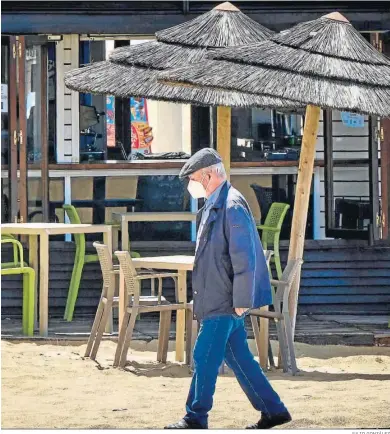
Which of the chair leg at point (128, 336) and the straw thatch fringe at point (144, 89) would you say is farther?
the straw thatch fringe at point (144, 89)

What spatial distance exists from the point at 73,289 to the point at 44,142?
169 centimetres

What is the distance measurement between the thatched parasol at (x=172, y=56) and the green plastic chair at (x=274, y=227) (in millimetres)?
2491

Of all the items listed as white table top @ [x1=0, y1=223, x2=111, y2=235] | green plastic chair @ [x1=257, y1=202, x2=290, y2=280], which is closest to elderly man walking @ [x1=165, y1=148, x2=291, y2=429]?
white table top @ [x1=0, y1=223, x2=111, y2=235]

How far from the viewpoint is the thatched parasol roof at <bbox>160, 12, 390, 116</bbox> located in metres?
8.65

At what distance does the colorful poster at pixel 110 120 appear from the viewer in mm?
13758

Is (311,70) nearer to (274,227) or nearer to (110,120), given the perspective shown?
(274,227)

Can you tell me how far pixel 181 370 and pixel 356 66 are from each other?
2552 mm

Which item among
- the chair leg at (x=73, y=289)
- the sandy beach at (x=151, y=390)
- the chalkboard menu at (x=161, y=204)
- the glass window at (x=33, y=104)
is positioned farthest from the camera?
the chalkboard menu at (x=161, y=204)

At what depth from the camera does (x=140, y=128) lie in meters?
14.2

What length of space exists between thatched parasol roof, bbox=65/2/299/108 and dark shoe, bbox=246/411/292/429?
3.75m

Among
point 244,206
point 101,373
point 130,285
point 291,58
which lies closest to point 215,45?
point 291,58

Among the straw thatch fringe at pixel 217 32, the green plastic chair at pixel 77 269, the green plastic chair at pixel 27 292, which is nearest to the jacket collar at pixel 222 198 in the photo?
the straw thatch fringe at pixel 217 32

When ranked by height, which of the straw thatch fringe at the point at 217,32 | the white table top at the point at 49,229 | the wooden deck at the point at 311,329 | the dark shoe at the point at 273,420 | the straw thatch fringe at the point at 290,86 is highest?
the straw thatch fringe at the point at 217,32

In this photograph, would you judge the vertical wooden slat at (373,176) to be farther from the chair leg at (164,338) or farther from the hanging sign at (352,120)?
the chair leg at (164,338)
